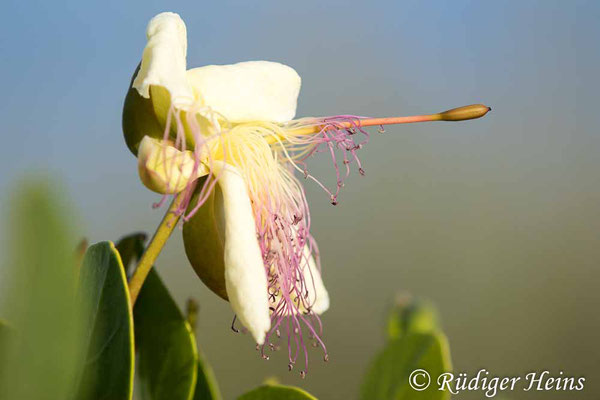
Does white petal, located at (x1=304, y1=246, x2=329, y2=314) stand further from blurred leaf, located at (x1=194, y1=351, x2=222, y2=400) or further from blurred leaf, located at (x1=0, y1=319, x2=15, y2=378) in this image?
blurred leaf, located at (x1=0, y1=319, x2=15, y2=378)

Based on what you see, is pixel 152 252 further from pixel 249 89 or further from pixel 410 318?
pixel 410 318

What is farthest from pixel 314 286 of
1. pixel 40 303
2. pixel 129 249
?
pixel 40 303

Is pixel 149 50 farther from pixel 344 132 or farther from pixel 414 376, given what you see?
pixel 414 376

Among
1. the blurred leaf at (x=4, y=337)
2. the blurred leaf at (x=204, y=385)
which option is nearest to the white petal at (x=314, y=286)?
the blurred leaf at (x=204, y=385)

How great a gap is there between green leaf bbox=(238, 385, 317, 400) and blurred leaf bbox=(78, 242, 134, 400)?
162 millimetres

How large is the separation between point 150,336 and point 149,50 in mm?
251

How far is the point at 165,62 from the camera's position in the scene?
1.41ft

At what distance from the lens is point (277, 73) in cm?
55

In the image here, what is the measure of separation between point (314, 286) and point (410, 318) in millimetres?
280

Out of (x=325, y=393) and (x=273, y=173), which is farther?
(x=325, y=393)

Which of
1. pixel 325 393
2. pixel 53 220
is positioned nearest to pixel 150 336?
pixel 53 220

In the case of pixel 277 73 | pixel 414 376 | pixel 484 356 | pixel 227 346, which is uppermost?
pixel 277 73

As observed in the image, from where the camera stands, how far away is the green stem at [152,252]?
419mm

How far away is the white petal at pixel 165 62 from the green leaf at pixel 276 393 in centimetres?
24
